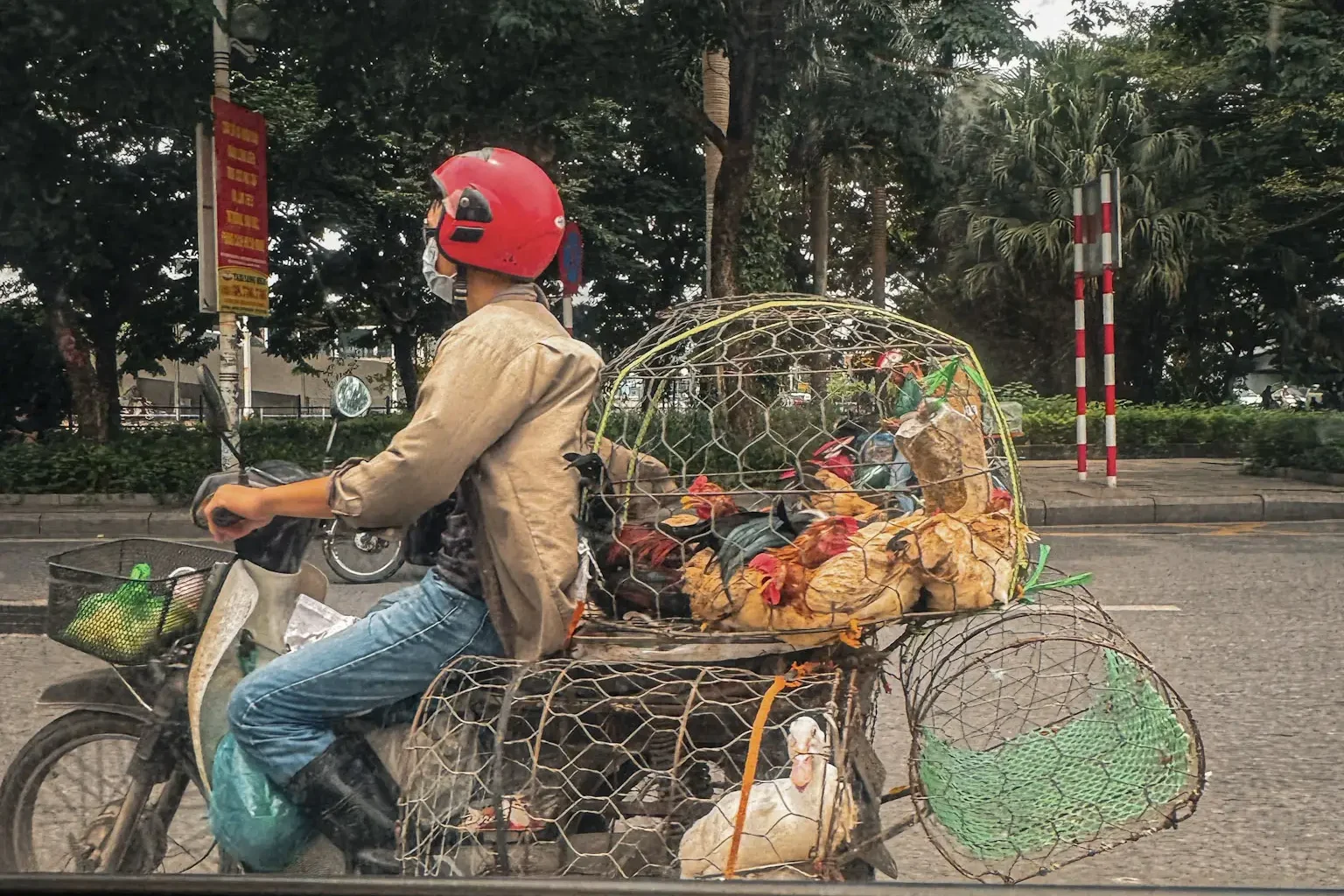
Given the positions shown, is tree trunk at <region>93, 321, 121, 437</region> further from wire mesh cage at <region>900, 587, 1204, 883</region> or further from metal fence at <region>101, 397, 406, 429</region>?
wire mesh cage at <region>900, 587, 1204, 883</region>

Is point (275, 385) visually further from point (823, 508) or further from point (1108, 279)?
point (823, 508)

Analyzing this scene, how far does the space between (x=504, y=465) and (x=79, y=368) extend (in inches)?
500

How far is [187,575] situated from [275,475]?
280mm

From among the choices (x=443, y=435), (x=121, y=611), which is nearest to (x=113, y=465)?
(x=121, y=611)

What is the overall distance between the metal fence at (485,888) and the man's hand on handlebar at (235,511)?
23.7 inches

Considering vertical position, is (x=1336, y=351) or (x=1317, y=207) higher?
(x=1317, y=207)

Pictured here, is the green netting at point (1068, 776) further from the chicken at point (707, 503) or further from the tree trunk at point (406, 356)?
the tree trunk at point (406, 356)

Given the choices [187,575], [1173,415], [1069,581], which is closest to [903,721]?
[1069,581]

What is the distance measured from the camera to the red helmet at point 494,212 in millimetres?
2037

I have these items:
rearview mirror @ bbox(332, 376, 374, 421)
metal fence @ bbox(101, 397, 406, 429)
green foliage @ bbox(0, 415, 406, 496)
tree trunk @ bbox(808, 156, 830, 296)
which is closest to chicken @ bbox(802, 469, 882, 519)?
rearview mirror @ bbox(332, 376, 374, 421)

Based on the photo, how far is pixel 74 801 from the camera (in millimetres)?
2447

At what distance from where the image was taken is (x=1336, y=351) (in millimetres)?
20750

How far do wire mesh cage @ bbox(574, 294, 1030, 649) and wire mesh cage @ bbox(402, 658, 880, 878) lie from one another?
0.44ft

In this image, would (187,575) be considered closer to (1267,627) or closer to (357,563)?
(1267,627)
